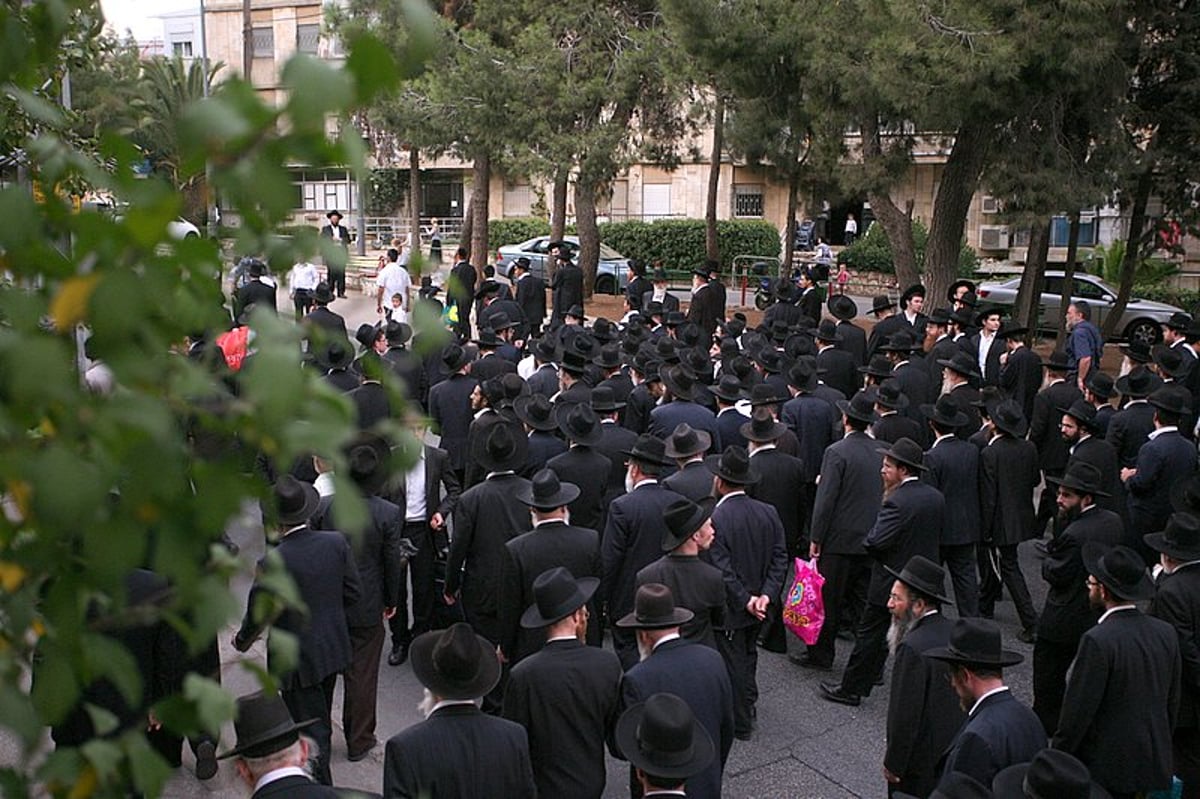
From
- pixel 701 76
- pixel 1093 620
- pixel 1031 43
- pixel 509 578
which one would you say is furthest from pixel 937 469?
pixel 701 76

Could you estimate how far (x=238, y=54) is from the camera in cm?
5294

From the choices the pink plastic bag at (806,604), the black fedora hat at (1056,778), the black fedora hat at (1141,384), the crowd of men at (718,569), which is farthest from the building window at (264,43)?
the black fedora hat at (1056,778)

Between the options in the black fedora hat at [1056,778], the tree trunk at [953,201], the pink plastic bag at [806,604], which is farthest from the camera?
the tree trunk at [953,201]

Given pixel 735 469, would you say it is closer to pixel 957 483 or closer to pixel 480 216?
pixel 957 483

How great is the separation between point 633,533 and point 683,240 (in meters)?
34.5

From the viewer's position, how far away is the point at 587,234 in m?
26.0

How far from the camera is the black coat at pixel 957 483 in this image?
27.8 ft

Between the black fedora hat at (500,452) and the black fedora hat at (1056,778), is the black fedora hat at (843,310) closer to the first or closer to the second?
the black fedora hat at (500,452)

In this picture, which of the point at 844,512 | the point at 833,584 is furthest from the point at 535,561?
the point at 833,584

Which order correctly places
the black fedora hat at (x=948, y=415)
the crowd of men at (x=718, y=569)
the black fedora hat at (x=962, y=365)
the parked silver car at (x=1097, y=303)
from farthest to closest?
the parked silver car at (x=1097, y=303) → the black fedora hat at (x=962, y=365) → the black fedora hat at (x=948, y=415) → the crowd of men at (x=718, y=569)

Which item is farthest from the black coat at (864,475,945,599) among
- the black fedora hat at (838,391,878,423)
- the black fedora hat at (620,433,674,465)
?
the black fedora hat at (620,433,674,465)

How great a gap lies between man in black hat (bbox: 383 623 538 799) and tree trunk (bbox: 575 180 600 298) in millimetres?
19868

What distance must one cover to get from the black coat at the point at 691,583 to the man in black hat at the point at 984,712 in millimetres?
1326

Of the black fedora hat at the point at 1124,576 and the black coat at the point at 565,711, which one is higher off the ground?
the black fedora hat at the point at 1124,576
